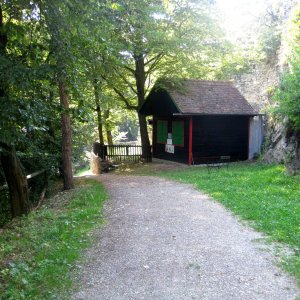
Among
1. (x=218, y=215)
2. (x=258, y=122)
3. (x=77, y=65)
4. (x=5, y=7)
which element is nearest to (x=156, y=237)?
(x=218, y=215)

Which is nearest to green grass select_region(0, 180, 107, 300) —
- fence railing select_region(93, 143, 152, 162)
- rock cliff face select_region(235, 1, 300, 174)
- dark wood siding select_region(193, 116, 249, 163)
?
rock cliff face select_region(235, 1, 300, 174)

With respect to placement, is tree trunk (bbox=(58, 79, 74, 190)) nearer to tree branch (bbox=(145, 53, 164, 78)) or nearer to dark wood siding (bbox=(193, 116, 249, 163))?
dark wood siding (bbox=(193, 116, 249, 163))

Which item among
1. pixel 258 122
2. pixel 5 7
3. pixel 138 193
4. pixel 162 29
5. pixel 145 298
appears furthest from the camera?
pixel 258 122

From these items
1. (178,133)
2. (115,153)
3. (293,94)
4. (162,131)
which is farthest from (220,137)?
(115,153)

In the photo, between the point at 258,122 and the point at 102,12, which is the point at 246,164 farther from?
the point at 102,12

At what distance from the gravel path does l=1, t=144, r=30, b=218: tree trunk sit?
2.71 metres

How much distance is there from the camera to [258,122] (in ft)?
66.6

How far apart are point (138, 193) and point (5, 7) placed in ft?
22.8

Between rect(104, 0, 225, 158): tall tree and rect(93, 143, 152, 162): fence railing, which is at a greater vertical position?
rect(104, 0, 225, 158): tall tree

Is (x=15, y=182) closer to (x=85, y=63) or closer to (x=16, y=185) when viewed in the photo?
(x=16, y=185)

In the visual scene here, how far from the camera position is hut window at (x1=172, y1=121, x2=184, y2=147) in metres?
19.4

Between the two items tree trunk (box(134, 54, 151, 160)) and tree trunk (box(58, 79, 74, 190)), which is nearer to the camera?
tree trunk (box(58, 79, 74, 190))

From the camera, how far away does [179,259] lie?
600 centimetres

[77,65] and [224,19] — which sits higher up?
[224,19]
